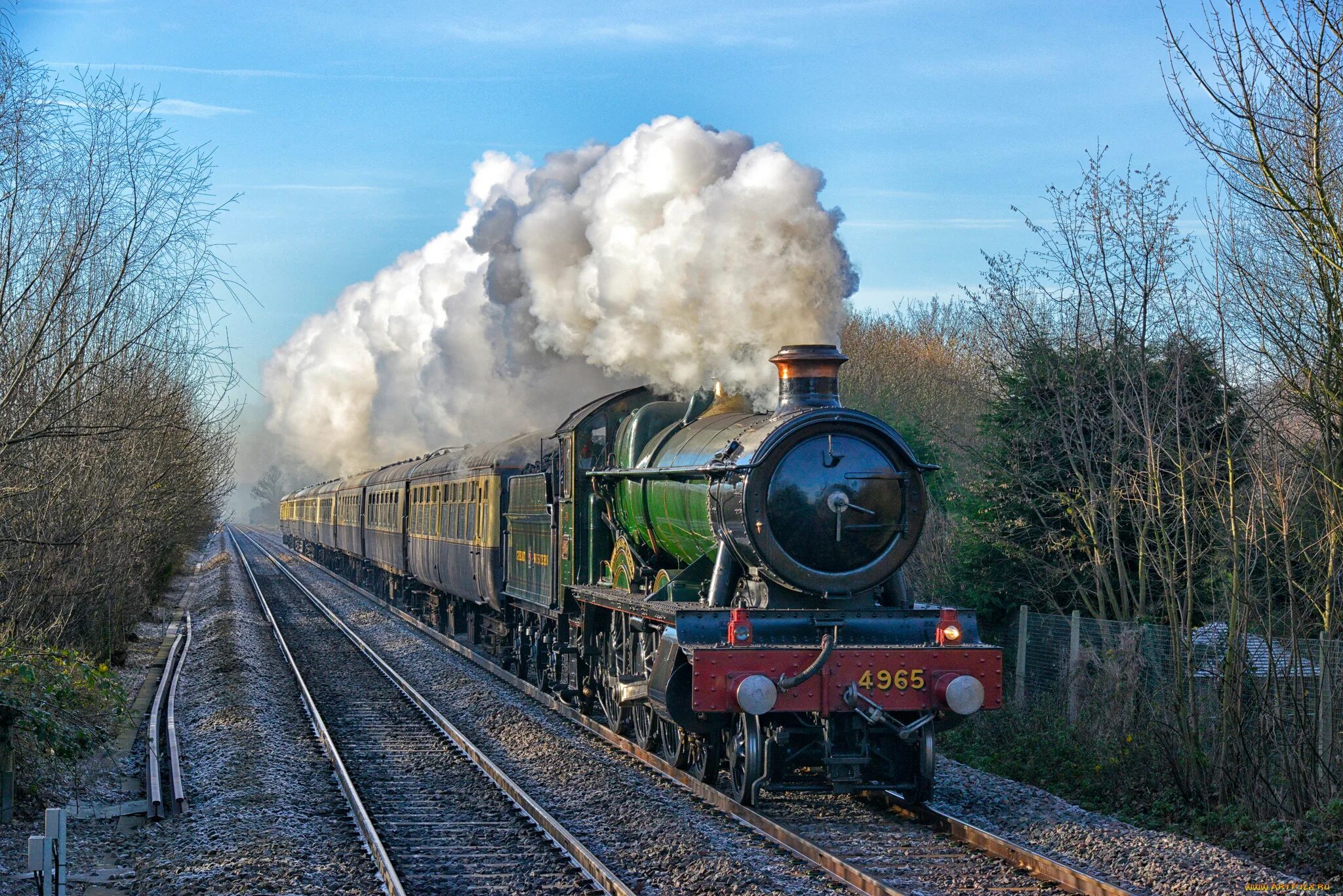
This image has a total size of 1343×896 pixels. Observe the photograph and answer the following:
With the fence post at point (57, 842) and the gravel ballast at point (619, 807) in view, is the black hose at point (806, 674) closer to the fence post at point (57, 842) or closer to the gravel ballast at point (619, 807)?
the gravel ballast at point (619, 807)

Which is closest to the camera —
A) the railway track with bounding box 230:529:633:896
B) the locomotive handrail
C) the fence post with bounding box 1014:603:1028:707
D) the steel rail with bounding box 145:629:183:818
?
the railway track with bounding box 230:529:633:896

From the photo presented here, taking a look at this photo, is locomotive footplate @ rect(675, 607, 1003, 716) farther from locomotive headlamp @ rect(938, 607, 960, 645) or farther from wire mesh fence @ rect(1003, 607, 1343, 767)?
wire mesh fence @ rect(1003, 607, 1343, 767)

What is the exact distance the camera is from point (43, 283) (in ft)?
33.9

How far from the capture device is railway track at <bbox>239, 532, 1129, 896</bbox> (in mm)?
6691

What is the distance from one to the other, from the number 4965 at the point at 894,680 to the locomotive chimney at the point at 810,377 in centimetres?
200

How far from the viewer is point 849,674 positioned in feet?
27.1

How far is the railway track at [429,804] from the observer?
23.2 feet

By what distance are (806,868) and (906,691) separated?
1705 millimetres

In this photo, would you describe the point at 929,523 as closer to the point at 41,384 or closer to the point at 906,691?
the point at 906,691

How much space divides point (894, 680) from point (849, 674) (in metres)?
0.34

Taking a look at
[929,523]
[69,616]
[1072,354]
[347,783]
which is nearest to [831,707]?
[347,783]

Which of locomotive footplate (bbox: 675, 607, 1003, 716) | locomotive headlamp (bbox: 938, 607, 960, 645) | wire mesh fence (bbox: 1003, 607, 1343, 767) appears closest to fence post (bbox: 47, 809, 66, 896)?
locomotive footplate (bbox: 675, 607, 1003, 716)

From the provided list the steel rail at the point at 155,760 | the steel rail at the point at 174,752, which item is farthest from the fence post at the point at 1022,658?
the steel rail at the point at 155,760

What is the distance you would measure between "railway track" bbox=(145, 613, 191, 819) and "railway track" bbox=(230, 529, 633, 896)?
124cm
